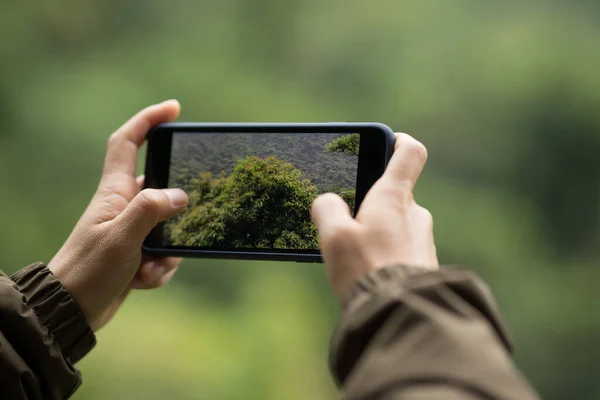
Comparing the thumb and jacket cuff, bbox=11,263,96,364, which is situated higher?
the thumb

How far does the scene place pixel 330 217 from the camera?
54cm

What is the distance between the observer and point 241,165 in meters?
0.79

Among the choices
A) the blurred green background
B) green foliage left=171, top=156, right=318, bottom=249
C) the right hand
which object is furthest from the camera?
the blurred green background

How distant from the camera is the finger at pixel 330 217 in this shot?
0.52 meters

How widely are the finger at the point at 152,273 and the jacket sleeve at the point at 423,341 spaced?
444 mm

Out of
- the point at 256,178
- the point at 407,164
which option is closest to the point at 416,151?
the point at 407,164

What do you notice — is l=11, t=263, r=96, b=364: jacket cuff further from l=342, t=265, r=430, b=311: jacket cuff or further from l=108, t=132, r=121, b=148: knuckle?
l=342, t=265, r=430, b=311: jacket cuff

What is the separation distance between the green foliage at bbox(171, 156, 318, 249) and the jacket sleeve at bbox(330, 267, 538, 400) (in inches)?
10.3

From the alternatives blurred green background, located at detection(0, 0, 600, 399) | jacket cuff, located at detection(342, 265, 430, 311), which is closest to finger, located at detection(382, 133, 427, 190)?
jacket cuff, located at detection(342, 265, 430, 311)

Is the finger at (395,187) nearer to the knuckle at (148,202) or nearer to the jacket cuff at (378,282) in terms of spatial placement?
the jacket cuff at (378,282)

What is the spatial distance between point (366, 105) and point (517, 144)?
56 centimetres

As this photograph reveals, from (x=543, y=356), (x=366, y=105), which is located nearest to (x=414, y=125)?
(x=366, y=105)

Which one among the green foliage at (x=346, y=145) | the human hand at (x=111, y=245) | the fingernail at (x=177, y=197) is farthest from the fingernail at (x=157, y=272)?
the green foliage at (x=346, y=145)

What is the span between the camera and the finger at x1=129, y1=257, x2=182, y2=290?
0.84 m
